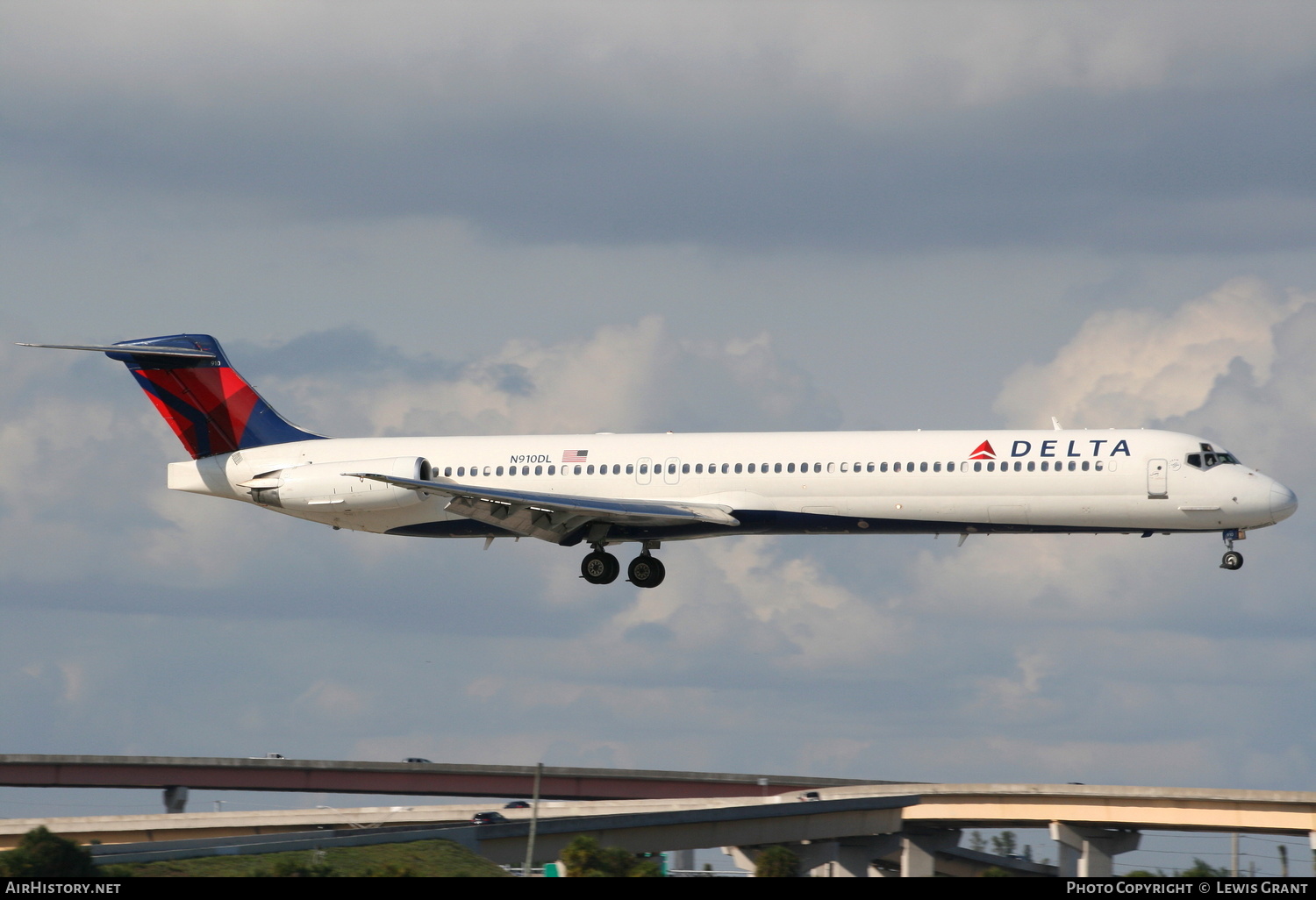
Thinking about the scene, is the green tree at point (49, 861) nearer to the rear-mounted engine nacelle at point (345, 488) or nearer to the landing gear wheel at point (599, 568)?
the rear-mounted engine nacelle at point (345, 488)

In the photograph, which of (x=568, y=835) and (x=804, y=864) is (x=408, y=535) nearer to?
(x=568, y=835)

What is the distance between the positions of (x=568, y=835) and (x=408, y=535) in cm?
1001

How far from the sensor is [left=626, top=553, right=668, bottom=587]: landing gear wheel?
50.1 metres

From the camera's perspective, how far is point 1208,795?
58250 mm

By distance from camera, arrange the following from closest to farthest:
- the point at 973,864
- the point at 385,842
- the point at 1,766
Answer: the point at 385,842, the point at 973,864, the point at 1,766

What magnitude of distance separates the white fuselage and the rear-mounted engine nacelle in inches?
2.0

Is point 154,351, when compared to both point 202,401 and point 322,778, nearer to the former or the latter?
point 202,401

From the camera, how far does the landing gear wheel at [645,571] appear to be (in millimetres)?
50094

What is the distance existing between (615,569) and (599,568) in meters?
0.51

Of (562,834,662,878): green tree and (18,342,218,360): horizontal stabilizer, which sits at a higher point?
(18,342,218,360): horizontal stabilizer

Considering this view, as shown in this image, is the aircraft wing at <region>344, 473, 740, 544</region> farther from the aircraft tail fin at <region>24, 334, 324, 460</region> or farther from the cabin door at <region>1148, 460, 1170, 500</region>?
the cabin door at <region>1148, 460, 1170, 500</region>

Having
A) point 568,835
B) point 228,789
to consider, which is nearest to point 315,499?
point 568,835

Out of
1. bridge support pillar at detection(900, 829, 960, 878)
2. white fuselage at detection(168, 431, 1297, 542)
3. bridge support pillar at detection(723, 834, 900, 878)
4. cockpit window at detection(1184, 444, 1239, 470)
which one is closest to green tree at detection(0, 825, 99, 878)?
white fuselage at detection(168, 431, 1297, 542)
